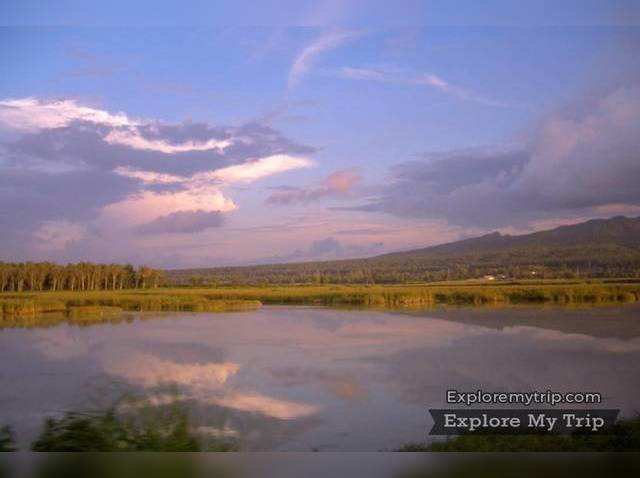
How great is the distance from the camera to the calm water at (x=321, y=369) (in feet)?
14.0

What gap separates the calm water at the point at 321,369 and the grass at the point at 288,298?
0.22 metres

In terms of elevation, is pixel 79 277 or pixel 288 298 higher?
pixel 79 277

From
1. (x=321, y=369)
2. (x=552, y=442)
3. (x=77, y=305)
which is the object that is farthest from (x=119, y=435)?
(x=552, y=442)

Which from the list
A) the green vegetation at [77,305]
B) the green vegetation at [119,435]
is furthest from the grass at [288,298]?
the green vegetation at [119,435]

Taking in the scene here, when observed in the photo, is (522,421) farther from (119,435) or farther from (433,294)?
(119,435)

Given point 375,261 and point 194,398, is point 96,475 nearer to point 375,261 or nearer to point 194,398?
point 194,398

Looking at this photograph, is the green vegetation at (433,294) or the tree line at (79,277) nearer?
the green vegetation at (433,294)

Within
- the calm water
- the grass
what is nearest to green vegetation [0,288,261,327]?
the grass

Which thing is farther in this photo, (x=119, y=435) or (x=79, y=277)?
(x=79, y=277)

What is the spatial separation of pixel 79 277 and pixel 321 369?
281cm

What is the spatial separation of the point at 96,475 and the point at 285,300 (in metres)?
3.90

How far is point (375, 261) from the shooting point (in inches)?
239

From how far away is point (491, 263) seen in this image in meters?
5.62

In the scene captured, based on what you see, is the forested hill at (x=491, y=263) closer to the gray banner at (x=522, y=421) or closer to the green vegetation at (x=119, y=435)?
the gray banner at (x=522, y=421)
